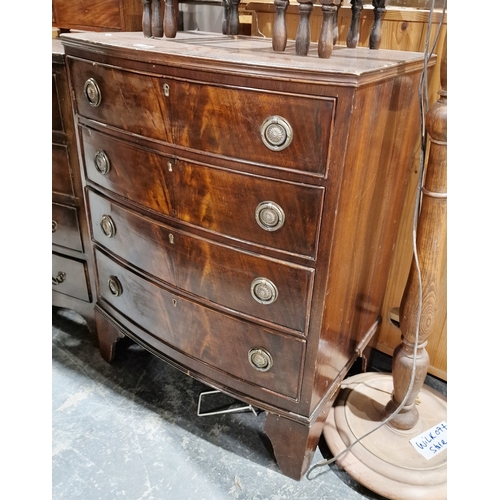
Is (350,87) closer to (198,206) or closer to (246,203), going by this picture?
(246,203)

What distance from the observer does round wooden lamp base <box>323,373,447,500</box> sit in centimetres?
123

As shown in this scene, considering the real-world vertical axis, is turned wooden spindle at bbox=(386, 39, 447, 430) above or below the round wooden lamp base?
above

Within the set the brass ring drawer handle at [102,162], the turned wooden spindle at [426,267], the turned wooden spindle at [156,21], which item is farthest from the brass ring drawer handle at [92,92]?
the turned wooden spindle at [426,267]

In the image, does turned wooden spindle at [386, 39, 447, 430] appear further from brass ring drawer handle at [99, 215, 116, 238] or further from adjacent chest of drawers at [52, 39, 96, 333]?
adjacent chest of drawers at [52, 39, 96, 333]

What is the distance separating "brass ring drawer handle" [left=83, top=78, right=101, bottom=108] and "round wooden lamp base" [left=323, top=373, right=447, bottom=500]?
111 centimetres

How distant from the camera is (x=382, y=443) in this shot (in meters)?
1.33

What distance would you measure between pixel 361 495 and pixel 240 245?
0.79 m

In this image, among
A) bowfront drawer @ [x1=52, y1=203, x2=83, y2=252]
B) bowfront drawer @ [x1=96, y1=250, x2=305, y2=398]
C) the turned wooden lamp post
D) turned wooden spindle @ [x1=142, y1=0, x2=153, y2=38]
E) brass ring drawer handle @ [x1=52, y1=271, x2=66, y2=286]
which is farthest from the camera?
brass ring drawer handle @ [x1=52, y1=271, x2=66, y2=286]

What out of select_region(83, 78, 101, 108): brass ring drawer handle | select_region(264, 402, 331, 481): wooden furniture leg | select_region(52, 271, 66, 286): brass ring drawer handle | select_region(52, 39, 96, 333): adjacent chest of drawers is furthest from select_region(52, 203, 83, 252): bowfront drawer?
select_region(264, 402, 331, 481): wooden furniture leg

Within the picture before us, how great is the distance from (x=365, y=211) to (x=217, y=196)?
36 centimetres

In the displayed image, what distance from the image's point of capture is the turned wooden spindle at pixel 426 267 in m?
0.97
